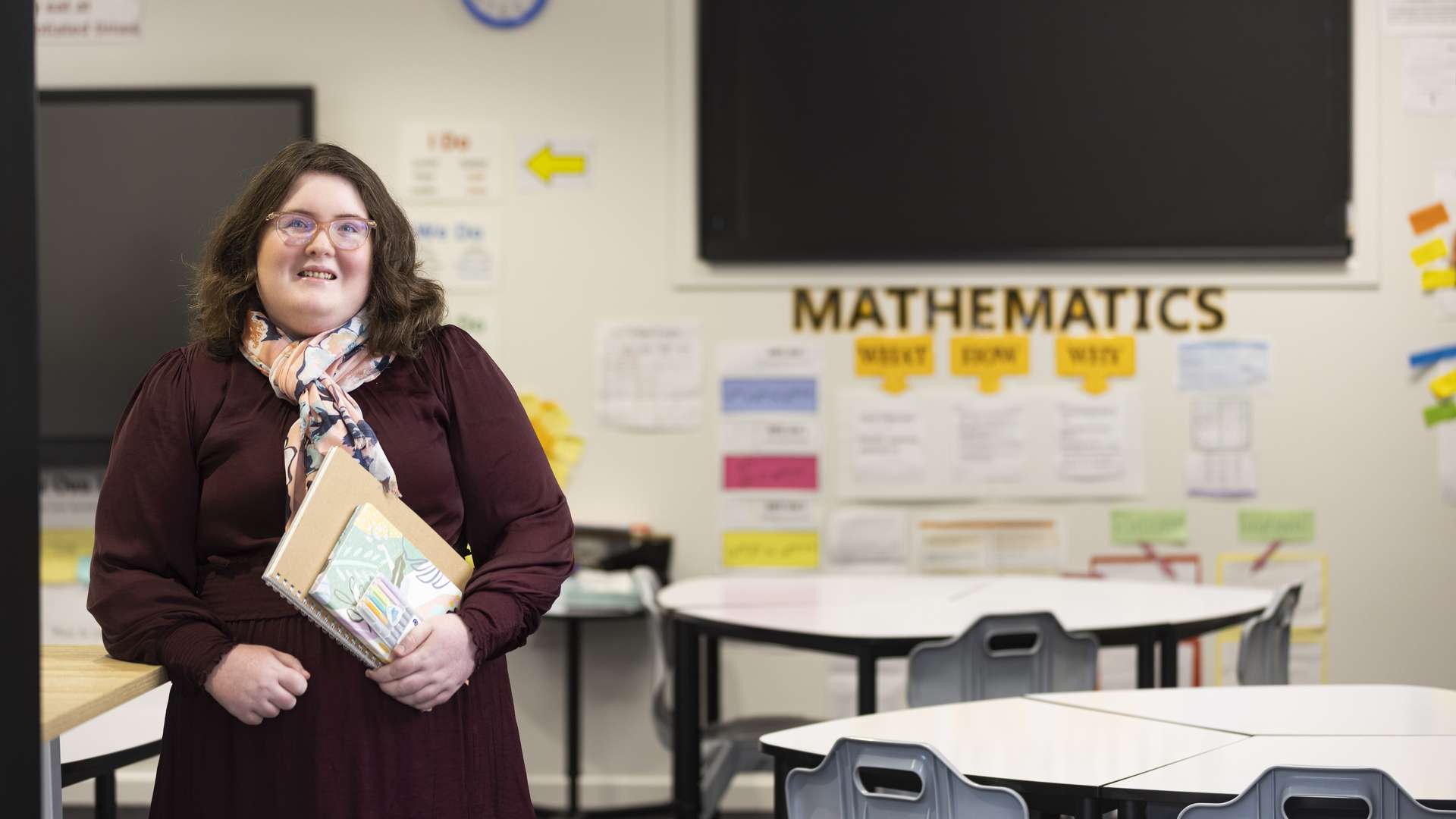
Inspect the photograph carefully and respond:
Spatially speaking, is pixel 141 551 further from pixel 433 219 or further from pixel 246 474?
pixel 433 219

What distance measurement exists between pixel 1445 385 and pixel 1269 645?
1592 millimetres

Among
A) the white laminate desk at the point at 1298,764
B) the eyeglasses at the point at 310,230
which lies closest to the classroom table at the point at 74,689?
the eyeglasses at the point at 310,230

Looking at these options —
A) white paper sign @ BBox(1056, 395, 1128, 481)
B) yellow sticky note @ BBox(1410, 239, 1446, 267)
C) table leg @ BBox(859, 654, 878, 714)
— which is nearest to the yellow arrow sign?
Result: white paper sign @ BBox(1056, 395, 1128, 481)

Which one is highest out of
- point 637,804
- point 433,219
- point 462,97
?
point 462,97

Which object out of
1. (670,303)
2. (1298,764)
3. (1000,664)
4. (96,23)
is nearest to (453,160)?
(670,303)

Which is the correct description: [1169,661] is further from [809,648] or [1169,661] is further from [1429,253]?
[1429,253]

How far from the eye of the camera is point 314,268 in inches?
60.6

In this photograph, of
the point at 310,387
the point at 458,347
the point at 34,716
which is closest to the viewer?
the point at 34,716

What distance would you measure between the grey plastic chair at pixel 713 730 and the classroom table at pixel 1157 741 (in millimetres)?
1099

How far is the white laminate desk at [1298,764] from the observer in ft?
5.07

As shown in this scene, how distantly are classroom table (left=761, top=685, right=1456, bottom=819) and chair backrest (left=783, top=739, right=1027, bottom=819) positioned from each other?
80mm

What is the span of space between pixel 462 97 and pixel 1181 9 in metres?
2.27

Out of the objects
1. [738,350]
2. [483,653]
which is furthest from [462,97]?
[483,653]

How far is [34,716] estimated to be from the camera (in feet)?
3.23
